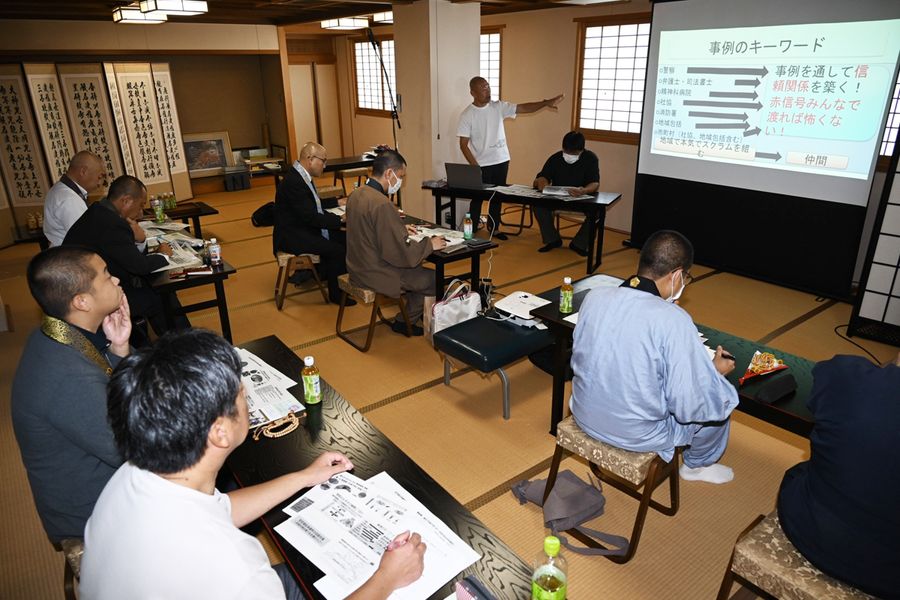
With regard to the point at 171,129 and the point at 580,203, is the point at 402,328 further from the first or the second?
the point at 171,129

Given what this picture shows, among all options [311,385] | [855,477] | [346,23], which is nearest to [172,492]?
[311,385]

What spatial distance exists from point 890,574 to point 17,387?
249 centimetres

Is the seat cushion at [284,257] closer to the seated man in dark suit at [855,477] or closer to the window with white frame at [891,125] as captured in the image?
the seated man in dark suit at [855,477]

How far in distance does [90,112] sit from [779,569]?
8.56 meters

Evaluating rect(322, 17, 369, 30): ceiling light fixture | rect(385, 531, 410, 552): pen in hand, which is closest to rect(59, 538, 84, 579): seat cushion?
rect(385, 531, 410, 552): pen in hand

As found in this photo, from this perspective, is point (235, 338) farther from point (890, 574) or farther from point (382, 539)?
Result: point (890, 574)

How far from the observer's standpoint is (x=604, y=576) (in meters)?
2.26

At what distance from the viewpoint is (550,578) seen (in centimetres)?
137

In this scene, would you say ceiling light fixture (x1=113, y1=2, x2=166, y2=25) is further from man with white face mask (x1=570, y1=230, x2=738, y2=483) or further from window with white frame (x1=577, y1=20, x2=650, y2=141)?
man with white face mask (x1=570, y1=230, x2=738, y2=483)

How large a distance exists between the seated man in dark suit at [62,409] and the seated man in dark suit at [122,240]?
5.41 ft

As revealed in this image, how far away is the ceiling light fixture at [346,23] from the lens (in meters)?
7.27

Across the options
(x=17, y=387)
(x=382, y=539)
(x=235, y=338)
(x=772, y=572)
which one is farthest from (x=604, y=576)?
(x=235, y=338)

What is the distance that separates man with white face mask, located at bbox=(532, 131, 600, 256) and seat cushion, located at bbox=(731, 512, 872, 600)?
4160 millimetres

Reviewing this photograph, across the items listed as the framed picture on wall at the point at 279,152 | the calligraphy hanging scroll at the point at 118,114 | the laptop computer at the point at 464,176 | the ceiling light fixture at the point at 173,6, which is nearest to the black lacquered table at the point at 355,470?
the ceiling light fixture at the point at 173,6
